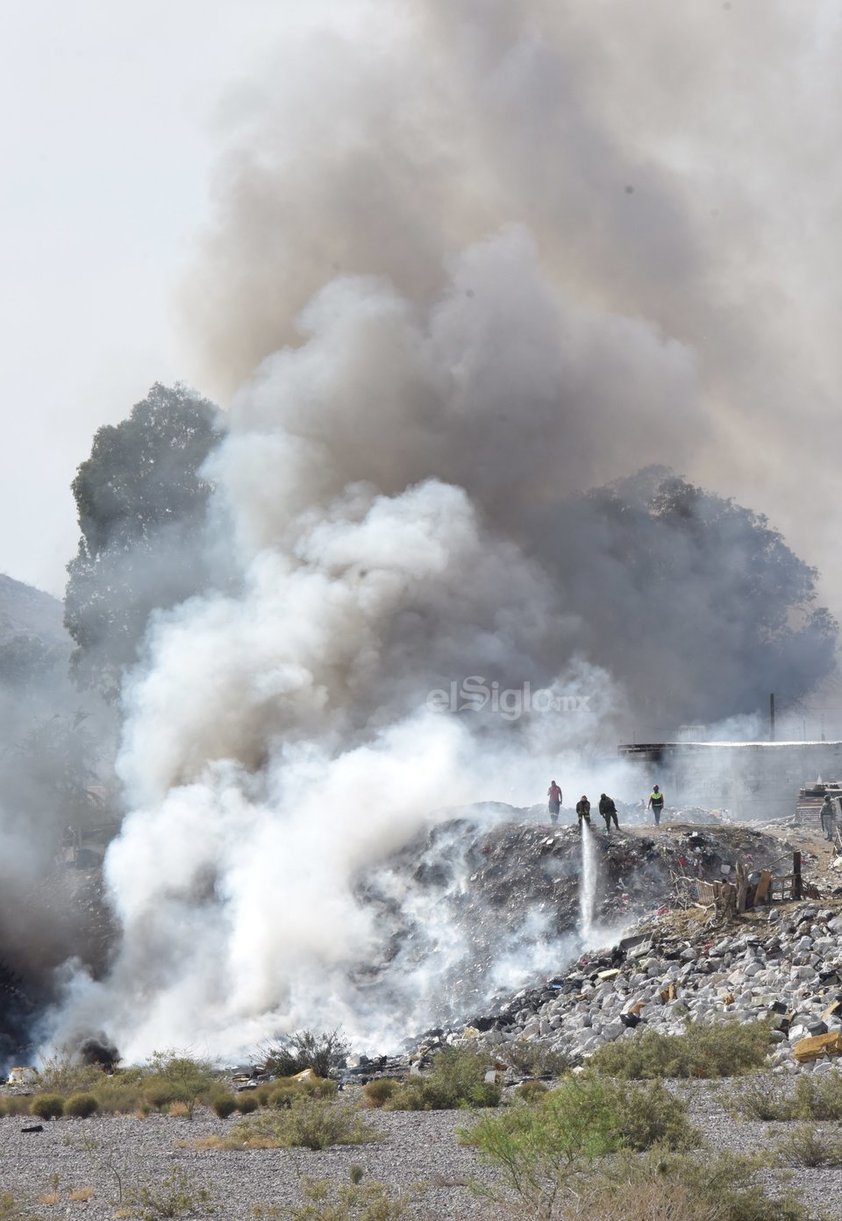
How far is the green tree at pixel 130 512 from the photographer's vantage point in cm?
5012

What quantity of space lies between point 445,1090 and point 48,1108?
5.27m

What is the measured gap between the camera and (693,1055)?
15.9 m

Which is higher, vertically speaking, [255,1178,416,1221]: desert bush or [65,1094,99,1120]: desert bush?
[65,1094,99,1120]: desert bush

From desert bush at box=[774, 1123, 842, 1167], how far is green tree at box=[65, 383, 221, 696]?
39.8 meters

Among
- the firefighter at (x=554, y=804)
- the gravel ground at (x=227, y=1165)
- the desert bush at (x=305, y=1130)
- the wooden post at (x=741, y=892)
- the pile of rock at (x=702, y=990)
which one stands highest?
the firefighter at (x=554, y=804)

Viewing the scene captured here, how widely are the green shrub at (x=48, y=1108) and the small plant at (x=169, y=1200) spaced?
6958mm

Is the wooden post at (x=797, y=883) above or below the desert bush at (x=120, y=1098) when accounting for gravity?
above

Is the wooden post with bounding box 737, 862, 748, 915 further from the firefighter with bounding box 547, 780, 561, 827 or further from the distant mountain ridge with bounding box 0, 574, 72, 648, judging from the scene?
the distant mountain ridge with bounding box 0, 574, 72, 648

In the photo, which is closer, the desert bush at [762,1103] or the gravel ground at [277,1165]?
the gravel ground at [277,1165]

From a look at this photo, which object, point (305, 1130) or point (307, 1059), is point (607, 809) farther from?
point (305, 1130)

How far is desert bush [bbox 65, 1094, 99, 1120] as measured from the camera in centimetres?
1811

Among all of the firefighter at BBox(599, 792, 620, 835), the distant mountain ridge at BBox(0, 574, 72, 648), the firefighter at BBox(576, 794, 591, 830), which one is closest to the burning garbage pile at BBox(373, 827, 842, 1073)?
the firefighter at BBox(576, 794, 591, 830)

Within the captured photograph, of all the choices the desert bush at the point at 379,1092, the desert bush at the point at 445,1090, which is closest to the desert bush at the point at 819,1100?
the desert bush at the point at 445,1090

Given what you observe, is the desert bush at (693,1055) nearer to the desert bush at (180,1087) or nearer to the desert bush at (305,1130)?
the desert bush at (305,1130)
